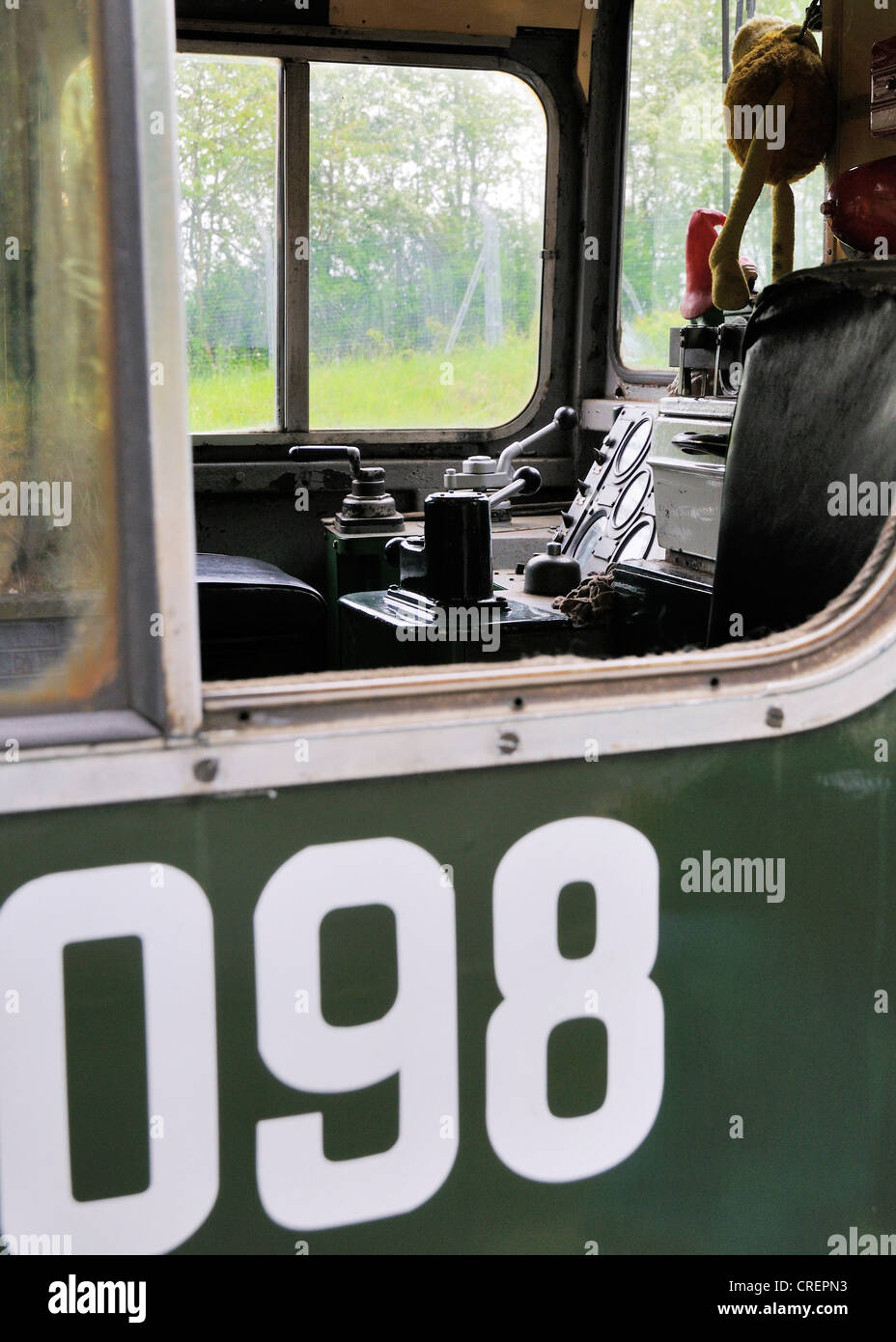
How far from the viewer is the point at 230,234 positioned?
3.75 m

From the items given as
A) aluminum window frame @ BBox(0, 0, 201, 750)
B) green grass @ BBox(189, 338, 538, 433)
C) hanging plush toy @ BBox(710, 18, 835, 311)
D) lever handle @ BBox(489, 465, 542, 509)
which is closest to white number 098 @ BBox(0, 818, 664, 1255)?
aluminum window frame @ BBox(0, 0, 201, 750)

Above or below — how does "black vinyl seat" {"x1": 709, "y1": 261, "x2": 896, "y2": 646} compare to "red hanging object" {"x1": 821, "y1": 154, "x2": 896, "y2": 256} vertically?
below

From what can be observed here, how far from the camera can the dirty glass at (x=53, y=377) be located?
3.16ft

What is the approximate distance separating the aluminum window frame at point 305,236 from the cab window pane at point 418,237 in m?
0.02

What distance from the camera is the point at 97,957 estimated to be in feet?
3.38

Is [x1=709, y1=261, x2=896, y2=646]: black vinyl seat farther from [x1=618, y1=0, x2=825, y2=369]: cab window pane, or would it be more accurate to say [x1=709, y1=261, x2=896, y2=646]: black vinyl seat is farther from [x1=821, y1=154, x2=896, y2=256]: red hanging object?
[x1=618, y1=0, x2=825, y2=369]: cab window pane

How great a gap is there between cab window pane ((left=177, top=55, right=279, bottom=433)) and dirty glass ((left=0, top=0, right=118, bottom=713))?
2718mm

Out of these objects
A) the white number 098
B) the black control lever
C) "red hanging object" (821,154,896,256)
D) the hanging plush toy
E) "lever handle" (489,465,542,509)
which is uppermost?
the hanging plush toy

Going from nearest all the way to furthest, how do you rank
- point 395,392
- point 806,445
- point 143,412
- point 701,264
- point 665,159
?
point 143,412 → point 806,445 → point 701,264 → point 665,159 → point 395,392

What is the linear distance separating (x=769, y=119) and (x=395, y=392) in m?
1.82

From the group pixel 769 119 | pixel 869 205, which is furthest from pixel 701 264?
pixel 869 205

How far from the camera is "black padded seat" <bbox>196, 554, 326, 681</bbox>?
2861 millimetres

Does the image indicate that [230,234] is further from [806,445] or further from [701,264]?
[806,445]

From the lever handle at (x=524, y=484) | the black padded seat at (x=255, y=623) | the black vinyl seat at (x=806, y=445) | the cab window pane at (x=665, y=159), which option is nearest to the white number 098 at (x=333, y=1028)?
the black vinyl seat at (x=806, y=445)
